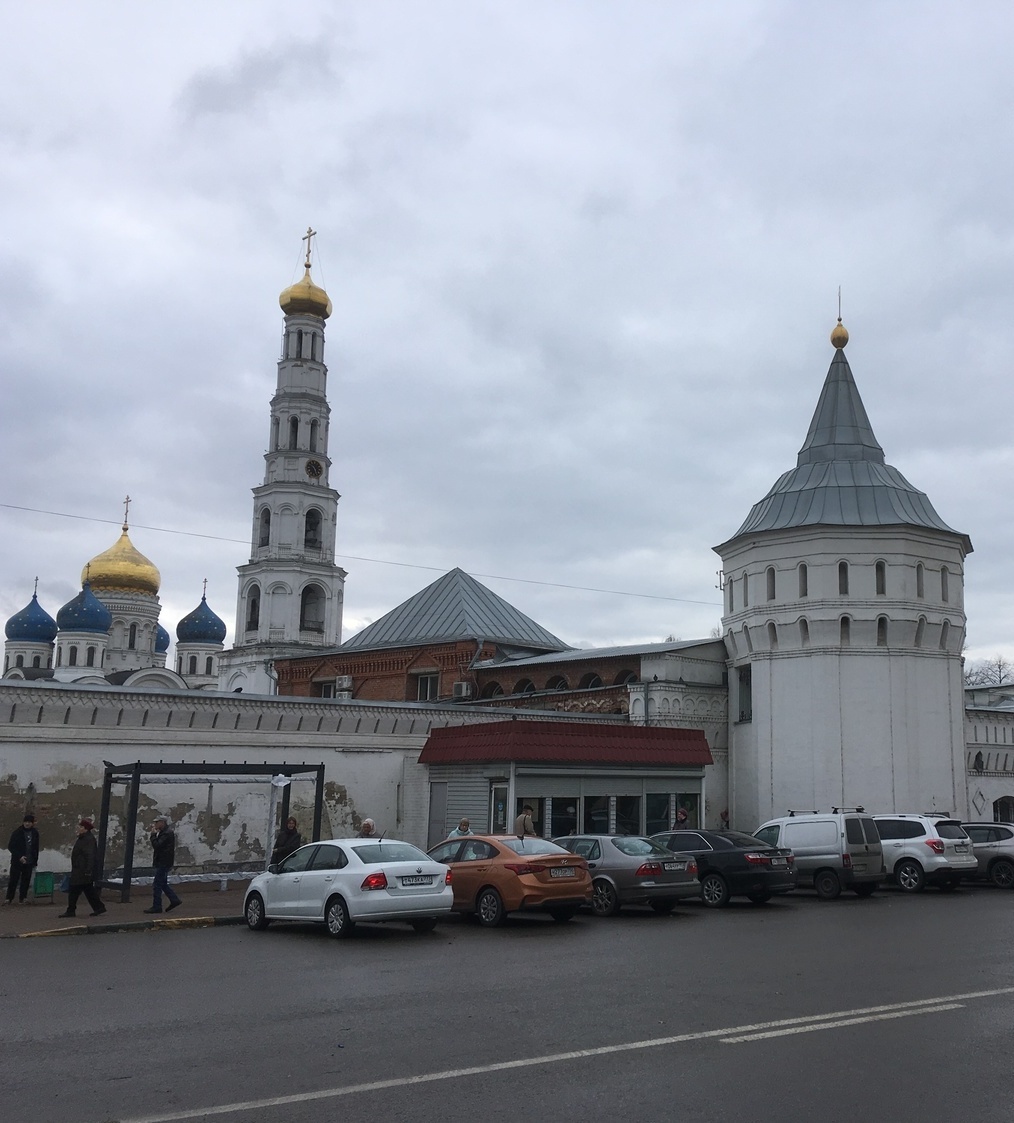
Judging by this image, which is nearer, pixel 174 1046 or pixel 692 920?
pixel 174 1046

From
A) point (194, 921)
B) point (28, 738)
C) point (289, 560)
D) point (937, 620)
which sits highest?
point (289, 560)

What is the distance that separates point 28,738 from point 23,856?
10.7ft

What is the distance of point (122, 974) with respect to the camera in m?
12.4

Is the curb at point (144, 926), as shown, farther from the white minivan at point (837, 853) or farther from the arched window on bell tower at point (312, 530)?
the arched window on bell tower at point (312, 530)

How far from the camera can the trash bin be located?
20.1 metres

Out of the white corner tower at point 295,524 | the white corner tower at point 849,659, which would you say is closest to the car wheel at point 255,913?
the white corner tower at point 849,659

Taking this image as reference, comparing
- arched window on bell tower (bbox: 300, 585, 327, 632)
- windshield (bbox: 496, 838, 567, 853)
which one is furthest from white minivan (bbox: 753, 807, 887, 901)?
arched window on bell tower (bbox: 300, 585, 327, 632)

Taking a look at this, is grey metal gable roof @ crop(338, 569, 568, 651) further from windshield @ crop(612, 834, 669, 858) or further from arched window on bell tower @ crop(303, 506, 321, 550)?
windshield @ crop(612, 834, 669, 858)

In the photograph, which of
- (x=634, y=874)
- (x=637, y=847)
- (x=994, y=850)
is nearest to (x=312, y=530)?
(x=994, y=850)

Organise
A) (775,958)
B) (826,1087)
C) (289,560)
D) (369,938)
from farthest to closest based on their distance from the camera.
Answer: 1. (289,560)
2. (369,938)
3. (775,958)
4. (826,1087)

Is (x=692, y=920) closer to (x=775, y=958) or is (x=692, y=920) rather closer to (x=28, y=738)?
(x=775, y=958)

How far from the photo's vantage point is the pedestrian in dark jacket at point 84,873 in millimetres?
17359

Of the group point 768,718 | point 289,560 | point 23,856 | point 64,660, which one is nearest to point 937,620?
point 768,718

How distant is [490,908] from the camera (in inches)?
677
